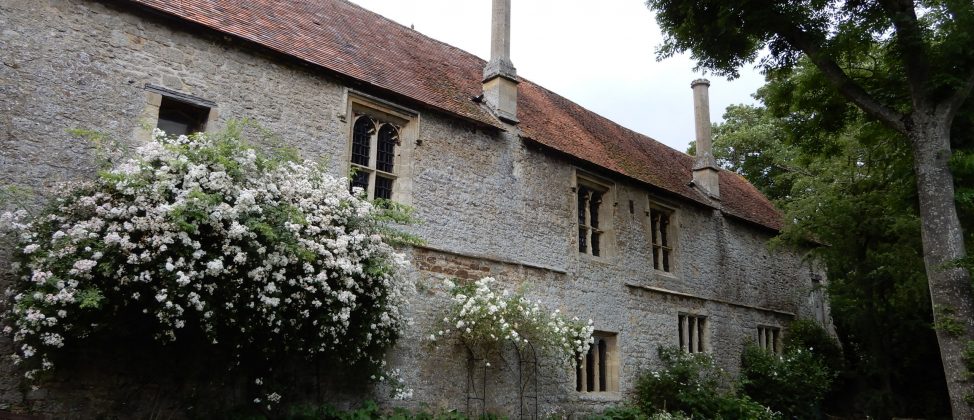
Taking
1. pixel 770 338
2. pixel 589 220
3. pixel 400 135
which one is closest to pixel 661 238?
pixel 589 220

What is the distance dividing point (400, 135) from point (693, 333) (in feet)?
28.5

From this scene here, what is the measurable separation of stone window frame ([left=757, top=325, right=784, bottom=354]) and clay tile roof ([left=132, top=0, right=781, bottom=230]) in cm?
281

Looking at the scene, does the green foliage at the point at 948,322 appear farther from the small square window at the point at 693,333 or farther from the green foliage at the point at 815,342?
the green foliage at the point at 815,342

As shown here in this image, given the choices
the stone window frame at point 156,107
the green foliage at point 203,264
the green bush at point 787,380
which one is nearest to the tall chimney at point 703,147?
the green bush at point 787,380

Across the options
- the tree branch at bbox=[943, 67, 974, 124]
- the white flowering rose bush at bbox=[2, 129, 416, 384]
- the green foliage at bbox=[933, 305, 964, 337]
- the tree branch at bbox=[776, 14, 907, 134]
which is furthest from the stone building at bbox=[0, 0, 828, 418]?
the tree branch at bbox=[943, 67, 974, 124]

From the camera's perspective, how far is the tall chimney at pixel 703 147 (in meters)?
17.7

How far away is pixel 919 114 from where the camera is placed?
10.2 metres

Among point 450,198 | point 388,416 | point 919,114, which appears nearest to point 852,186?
point 919,114

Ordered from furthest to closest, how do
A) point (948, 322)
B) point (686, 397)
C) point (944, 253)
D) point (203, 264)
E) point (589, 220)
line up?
point (589, 220), point (686, 397), point (944, 253), point (948, 322), point (203, 264)

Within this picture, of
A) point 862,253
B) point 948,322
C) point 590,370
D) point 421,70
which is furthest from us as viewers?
point 862,253

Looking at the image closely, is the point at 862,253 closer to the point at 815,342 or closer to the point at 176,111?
the point at 815,342

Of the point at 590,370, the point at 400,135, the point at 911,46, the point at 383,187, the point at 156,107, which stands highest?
the point at 911,46

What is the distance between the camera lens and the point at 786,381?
15.5 m

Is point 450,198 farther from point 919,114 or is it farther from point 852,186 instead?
point 852,186
